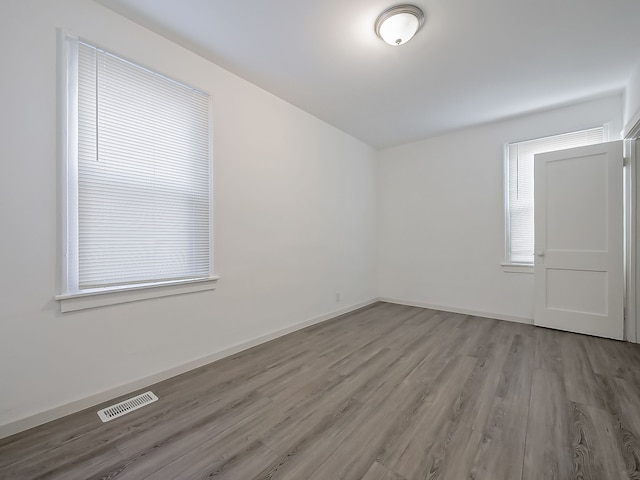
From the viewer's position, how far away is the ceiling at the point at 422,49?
6.31ft

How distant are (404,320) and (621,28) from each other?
3.52 meters

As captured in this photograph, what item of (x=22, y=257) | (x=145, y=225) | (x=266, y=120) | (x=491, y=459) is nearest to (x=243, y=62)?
(x=266, y=120)

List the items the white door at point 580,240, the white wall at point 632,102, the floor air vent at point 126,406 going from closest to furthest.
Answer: the floor air vent at point 126,406 → the white wall at point 632,102 → the white door at point 580,240

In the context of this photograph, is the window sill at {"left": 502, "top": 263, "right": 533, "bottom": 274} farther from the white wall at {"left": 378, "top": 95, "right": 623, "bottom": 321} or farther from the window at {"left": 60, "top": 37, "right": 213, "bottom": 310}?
the window at {"left": 60, "top": 37, "right": 213, "bottom": 310}

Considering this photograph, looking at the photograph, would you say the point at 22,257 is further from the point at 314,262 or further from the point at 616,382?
the point at 616,382

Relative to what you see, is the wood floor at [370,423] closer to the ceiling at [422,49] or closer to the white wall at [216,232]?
the white wall at [216,232]

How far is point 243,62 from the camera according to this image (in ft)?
8.26

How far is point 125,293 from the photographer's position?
6.56 feet

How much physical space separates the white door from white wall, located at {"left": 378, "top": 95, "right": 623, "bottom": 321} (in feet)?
1.08

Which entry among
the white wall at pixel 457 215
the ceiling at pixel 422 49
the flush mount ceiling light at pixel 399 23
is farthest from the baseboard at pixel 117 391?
the flush mount ceiling light at pixel 399 23

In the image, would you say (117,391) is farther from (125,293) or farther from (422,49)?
(422,49)

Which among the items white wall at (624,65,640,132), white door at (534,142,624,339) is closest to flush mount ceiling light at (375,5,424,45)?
white wall at (624,65,640,132)

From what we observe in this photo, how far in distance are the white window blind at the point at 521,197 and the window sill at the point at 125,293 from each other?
4.01 m

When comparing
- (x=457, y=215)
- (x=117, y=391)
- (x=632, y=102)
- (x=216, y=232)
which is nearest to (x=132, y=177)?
(x=216, y=232)
